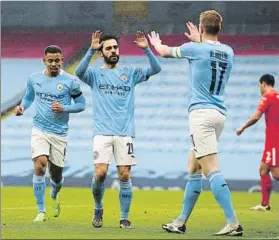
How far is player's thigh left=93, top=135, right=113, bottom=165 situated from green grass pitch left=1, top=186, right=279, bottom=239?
695mm

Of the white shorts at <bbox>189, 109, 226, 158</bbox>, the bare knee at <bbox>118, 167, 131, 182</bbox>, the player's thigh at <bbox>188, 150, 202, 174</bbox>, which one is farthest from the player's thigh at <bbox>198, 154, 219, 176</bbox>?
the bare knee at <bbox>118, 167, 131, 182</bbox>

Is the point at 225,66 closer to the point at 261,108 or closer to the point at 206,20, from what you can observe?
the point at 206,20

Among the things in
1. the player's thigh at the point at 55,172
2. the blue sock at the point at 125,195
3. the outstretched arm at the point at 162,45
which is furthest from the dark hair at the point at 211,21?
the player's thigh at the point at 55,172

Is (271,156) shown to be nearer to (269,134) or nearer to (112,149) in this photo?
(269,134)

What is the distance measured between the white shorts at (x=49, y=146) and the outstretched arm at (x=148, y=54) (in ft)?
5.97

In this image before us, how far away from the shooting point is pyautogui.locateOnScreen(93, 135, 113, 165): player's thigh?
33.1 ft

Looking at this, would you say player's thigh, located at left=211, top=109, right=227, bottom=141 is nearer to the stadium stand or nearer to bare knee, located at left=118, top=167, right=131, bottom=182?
bare knee, located at left=118, top=167, right=131, bottom=182

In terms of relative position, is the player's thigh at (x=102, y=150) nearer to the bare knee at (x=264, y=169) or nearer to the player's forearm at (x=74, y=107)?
the player's forearm at (x=74, y=107)

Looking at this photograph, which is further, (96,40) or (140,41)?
(96,40)

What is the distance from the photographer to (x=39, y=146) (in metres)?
11.4

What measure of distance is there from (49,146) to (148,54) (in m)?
2.15

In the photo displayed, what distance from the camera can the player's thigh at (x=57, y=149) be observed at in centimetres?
1168

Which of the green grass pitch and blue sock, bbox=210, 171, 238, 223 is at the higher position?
blue sock, bbox=210, 171, 238, 223

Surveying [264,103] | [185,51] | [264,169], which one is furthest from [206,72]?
[264,169]
